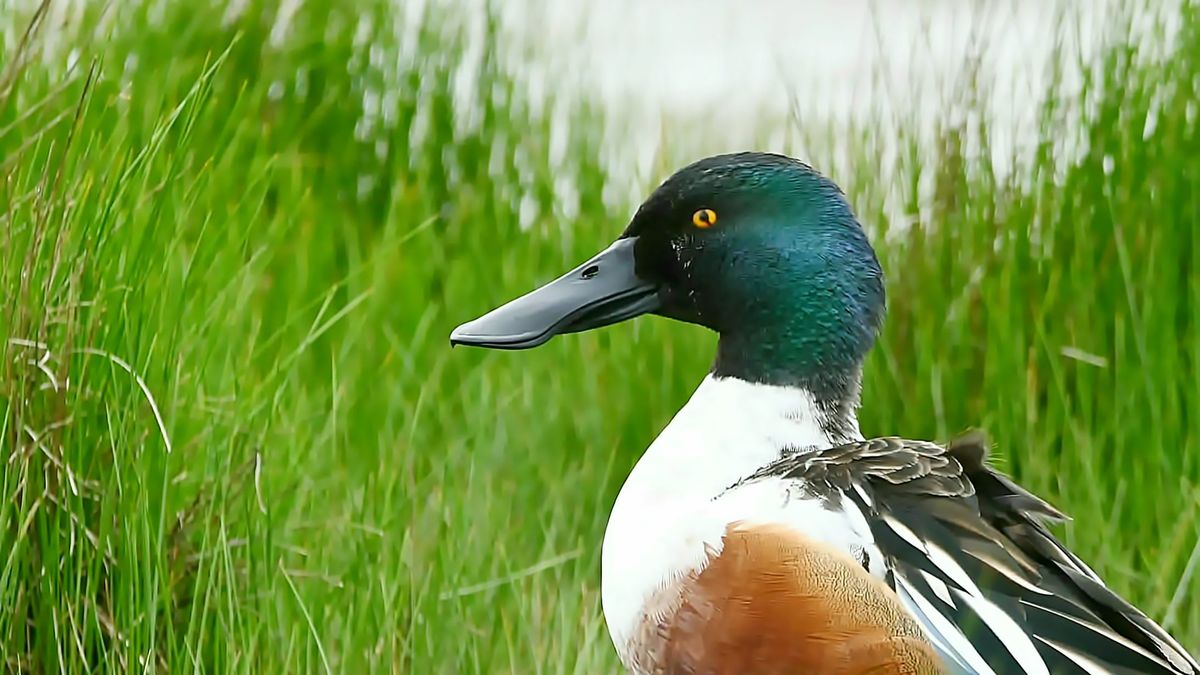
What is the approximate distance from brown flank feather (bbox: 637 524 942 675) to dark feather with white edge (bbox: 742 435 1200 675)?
0.05 m

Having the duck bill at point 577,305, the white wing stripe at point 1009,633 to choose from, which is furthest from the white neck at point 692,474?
the white wing stripe at point 1009,633

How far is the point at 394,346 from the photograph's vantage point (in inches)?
140

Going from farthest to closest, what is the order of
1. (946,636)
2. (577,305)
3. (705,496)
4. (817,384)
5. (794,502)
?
1. (577,305)
2. (817,384)
3. (705,496)
4. (794,502)
5. (946,636)

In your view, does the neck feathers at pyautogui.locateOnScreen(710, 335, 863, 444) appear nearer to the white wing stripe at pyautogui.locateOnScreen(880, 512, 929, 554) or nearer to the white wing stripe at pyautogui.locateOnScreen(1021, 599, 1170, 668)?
the white wing stripe at pyautogui.locateOnScreen(880, 512, 929, 554)

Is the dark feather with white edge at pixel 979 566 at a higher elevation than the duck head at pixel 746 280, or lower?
→ lower

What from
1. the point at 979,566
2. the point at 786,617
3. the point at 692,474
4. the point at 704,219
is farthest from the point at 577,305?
the point at 979,566

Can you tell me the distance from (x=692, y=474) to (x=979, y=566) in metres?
0.44

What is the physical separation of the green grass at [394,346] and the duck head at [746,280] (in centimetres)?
38

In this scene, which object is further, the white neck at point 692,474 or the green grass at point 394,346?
the green grass at point 394,346

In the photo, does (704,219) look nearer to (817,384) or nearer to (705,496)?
(817,384)

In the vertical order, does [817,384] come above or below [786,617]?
above

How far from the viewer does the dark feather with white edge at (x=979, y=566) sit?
7.02 feet

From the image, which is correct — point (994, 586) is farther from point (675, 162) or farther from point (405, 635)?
point (675, 162)

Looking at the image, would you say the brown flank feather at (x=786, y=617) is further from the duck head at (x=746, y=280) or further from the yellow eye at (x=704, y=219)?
the yellow eye at (x=704, y=219)
